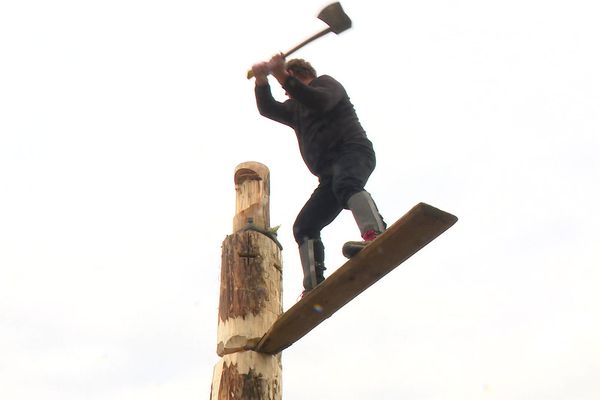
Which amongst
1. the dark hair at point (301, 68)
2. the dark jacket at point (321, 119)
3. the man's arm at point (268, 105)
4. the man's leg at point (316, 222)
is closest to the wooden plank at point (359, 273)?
the man's leg at point (316, 222)

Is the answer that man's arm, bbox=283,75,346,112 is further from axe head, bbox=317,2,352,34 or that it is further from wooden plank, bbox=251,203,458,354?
wooden plank, bbox=251,203,458,354

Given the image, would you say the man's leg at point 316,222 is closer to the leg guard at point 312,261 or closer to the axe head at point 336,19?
the leg guard at point 312,261

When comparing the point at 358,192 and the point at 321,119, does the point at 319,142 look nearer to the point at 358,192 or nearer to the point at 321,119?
the point at 321,119

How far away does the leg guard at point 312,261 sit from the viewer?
13.0ft

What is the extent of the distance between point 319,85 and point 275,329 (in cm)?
139

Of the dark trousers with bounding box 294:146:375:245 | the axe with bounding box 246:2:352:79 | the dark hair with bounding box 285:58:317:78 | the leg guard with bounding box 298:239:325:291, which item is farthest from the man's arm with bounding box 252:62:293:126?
the leg guard with bounding box 298:239:325:291

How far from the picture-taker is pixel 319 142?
4.11m

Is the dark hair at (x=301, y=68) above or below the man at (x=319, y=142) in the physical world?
above

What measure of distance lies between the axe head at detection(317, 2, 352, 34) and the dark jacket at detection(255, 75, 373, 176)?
0.32 meters

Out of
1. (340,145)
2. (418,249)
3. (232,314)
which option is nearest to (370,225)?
(418,249)

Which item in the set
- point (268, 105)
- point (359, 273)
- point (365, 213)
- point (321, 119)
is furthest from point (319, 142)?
point (359, 273)

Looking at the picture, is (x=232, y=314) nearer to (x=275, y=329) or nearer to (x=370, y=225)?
(x=275, y=329)

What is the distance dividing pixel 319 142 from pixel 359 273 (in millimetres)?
889

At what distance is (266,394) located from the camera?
3.76m
